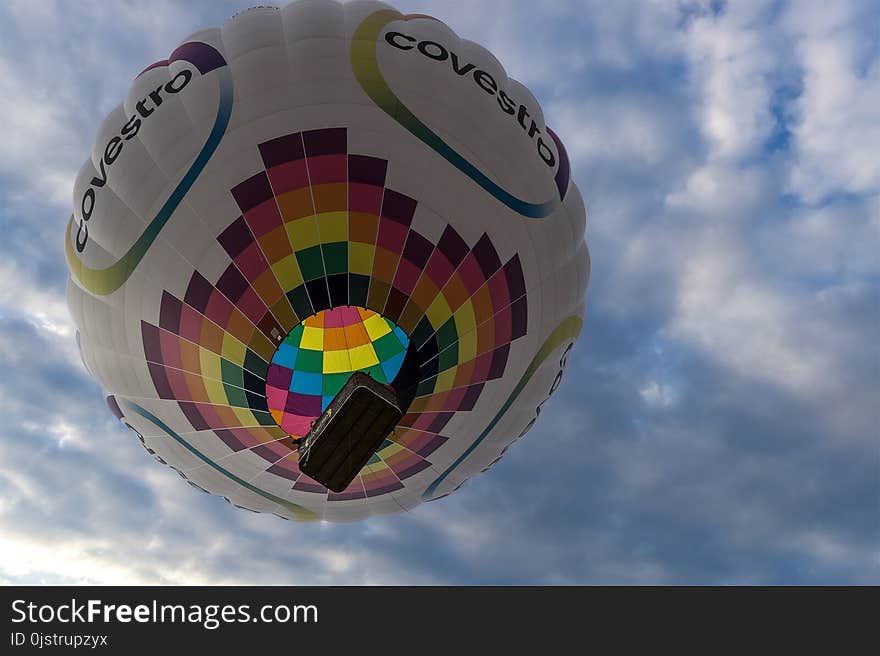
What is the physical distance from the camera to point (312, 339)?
9625 mm

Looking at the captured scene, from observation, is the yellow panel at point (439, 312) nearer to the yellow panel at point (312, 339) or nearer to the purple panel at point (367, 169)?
the purple panel at point (367, 169)

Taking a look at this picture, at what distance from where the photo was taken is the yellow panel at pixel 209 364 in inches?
348

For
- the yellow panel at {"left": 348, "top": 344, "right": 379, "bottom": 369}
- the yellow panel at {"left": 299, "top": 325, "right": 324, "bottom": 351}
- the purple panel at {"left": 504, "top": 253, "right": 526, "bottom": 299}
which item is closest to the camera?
the purple panel at {"left": 504, "top": 253, "right": 526, "bottom": 299}

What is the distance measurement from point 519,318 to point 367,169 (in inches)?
123

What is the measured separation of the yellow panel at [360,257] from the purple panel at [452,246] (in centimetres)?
96

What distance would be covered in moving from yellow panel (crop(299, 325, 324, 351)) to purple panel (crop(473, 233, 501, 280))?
269 centimetres

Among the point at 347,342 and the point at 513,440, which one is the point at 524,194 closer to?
the point at 347,342

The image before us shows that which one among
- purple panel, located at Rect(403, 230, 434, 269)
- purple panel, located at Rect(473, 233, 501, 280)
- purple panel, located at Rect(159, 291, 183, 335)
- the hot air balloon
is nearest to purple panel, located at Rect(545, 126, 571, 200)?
the hot air balloon

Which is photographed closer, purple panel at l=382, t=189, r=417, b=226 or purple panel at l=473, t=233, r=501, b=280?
purple panel at l=382, t=189, r=417, b=226

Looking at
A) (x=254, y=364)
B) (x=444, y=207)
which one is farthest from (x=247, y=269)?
(x=444, y=207)

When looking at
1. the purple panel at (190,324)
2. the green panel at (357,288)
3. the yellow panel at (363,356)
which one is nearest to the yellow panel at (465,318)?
the green panel at (357,288)

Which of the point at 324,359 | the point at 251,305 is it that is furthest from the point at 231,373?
the point at 324,359

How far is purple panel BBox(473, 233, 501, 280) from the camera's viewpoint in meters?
8.87

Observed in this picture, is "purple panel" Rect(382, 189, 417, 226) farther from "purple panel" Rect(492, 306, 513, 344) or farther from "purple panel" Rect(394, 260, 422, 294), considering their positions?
"purple panel" Rect(492, 306, 513, 344)
